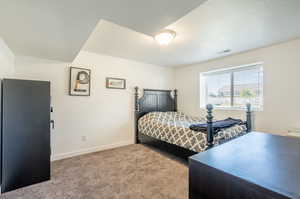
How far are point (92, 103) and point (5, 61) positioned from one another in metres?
1.55

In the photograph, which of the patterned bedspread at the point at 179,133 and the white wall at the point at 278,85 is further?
the white wall at the point at 278,85

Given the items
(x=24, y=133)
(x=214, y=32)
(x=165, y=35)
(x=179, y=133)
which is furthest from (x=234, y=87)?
(x=24, y=133)

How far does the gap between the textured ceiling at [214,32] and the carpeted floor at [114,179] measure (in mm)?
2272

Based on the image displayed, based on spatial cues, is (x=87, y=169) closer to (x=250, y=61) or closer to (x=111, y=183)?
(x=111, y=183)

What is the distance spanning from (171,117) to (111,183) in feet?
7.23

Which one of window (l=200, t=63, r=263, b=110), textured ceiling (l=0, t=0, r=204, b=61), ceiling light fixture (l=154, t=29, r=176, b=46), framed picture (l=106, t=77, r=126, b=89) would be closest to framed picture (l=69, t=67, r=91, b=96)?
framed picture (l=106, t=77, r=126, b=89)

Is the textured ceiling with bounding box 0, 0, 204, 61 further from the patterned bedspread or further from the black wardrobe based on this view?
the patterned bedspread

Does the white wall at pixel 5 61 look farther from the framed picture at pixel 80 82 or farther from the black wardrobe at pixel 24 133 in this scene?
the framed picture at pixel 80 82

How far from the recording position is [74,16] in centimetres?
133

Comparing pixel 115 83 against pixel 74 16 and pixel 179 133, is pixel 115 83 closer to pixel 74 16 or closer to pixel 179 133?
pixel 179 133

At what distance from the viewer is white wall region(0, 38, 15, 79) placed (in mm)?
1871

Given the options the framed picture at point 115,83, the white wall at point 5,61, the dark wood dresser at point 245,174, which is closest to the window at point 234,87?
the framed picture at point 115,83

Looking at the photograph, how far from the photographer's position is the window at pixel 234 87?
3.08 m

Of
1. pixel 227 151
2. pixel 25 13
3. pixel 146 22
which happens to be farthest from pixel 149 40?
pixel 227 151
